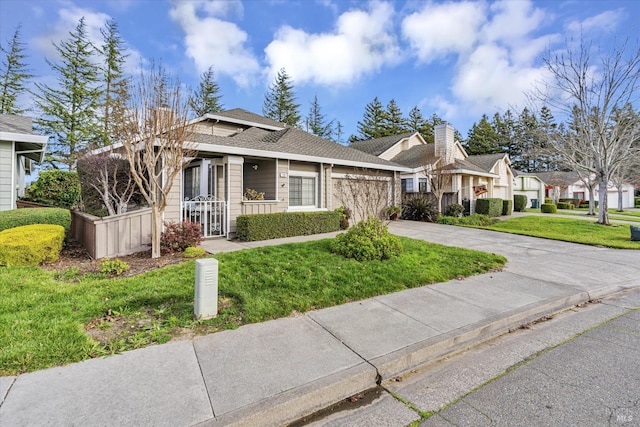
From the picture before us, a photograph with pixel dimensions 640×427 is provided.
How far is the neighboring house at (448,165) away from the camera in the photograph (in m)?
18.2

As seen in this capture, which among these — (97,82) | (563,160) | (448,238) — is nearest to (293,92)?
(97,82)

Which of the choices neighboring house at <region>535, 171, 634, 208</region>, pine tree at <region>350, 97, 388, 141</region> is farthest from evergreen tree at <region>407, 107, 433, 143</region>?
neighboring house at <region>535, 171, 634, 208</region>

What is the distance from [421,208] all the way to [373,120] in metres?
27.7

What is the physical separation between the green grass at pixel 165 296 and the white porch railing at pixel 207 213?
10.6 feet

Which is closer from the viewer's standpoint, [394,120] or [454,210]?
[454,210]

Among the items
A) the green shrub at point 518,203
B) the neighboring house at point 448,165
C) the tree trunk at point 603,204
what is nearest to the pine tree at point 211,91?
the neighboring house at point 448,165

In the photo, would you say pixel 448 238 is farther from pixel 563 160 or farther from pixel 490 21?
pixel 563 160

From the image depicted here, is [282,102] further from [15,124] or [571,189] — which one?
[571,189]

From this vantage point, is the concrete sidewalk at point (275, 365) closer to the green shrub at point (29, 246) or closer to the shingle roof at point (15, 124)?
the green shrub at point (29, 246)

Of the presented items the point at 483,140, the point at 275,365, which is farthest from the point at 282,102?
the point at 275,365

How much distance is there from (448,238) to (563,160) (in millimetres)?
13164

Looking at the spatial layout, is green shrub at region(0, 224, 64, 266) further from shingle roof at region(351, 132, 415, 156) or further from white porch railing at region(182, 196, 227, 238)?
shingle roof at region(351, 132, 415, 156)

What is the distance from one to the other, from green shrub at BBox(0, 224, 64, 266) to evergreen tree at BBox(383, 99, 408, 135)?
39.3m

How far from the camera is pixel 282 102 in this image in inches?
1415
